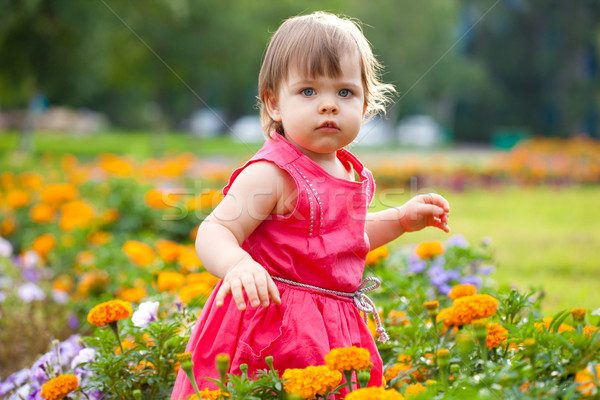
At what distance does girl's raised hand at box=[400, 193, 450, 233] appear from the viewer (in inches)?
75.7

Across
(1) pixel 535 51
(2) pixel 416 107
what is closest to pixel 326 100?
(1) pixel 535 51

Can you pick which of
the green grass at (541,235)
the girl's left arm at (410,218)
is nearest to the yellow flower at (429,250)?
the green grass at (541,235)

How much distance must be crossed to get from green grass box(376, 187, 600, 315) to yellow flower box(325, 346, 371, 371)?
159 centimetres

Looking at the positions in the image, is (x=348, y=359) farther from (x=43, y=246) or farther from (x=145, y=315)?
(x=43, y=246)

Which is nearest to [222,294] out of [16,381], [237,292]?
[237,292]

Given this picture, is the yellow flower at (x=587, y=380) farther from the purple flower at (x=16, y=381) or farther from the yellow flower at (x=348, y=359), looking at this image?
the purple flower at (x=16, y=381)

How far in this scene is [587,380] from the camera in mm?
1227

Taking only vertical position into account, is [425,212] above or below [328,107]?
below

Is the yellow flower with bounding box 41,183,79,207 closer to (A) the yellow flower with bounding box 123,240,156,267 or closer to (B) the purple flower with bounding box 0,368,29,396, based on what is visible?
(A) the yellow flower with bounding box 123,240,156,267

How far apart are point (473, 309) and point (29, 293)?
8.76 ft

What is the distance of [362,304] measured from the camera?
182 cm

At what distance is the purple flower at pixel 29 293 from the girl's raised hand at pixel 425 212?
90.8 inches

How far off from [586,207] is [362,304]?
6703 millimetres

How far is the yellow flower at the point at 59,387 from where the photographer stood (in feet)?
5.24
